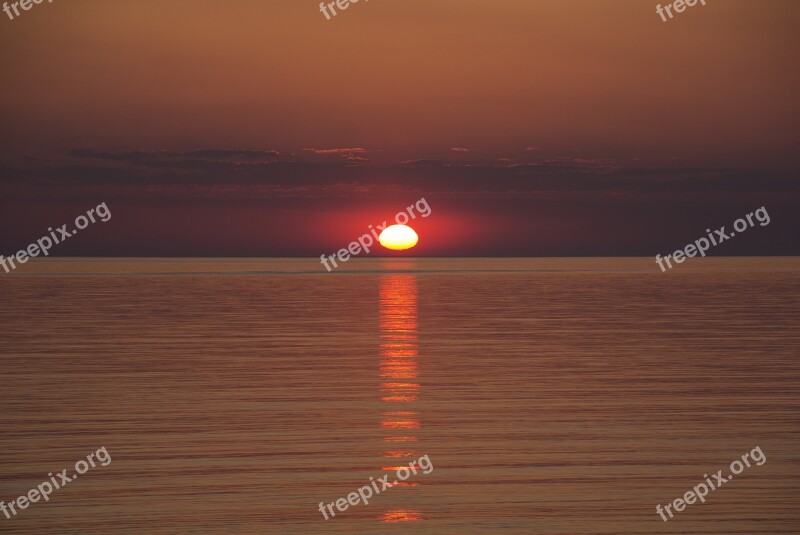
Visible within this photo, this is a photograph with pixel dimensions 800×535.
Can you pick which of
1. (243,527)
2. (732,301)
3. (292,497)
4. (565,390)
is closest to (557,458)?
(292,497)

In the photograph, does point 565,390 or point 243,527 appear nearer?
point 243,527

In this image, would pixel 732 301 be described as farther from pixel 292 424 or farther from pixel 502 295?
pixel 292 424

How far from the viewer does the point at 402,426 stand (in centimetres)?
1402

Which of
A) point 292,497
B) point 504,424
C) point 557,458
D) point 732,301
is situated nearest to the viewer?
point 292,497

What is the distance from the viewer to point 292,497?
10211 millimetres

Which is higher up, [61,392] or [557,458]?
[61,392]

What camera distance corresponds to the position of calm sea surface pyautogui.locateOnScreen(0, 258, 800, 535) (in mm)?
9727

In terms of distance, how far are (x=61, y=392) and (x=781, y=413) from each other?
10.8 meters

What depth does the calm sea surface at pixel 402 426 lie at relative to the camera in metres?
9.73

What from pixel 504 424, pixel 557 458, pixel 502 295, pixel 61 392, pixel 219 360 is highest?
pixel 502 295

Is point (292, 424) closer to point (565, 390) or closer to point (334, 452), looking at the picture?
point (334, 452)

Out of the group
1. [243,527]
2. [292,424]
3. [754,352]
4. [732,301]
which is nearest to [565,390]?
[292,424]

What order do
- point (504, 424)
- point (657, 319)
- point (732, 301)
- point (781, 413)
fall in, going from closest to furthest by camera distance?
point (504, 424)
point (781, 413)
point (657, 319)
point (732, 301)

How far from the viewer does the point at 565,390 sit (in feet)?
56.5
